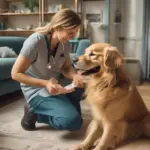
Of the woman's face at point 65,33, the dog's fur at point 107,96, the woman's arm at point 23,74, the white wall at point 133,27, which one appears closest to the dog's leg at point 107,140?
the dog's fur at point 107,96

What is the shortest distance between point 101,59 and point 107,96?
24 cm

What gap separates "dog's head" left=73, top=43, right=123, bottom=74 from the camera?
65.7 inches

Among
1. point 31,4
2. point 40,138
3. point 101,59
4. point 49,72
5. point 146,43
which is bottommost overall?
point 40,138

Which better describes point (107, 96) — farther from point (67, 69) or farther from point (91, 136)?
point (67, 69)

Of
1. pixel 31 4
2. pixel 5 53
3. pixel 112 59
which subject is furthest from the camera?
pixel 31 4

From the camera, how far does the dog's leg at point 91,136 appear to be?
5.62 feet

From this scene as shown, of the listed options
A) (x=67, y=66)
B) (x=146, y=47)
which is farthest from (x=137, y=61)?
(x=67, y=66)

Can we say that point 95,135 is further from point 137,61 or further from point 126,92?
point 137,61

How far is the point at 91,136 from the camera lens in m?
1.78

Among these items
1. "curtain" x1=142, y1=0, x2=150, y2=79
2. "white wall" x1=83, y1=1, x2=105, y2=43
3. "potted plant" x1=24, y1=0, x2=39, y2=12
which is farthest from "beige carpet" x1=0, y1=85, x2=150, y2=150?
"potted plant" x1=24, y1=0, x2=39, y2=12

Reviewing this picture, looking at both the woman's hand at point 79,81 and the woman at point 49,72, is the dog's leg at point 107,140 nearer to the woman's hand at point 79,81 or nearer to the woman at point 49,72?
the woman at point 49,72

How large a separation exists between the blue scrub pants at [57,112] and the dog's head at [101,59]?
0.33 meters

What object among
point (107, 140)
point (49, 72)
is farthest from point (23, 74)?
point (107, 140)

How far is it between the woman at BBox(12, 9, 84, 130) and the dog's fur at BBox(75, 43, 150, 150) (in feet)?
0.57
